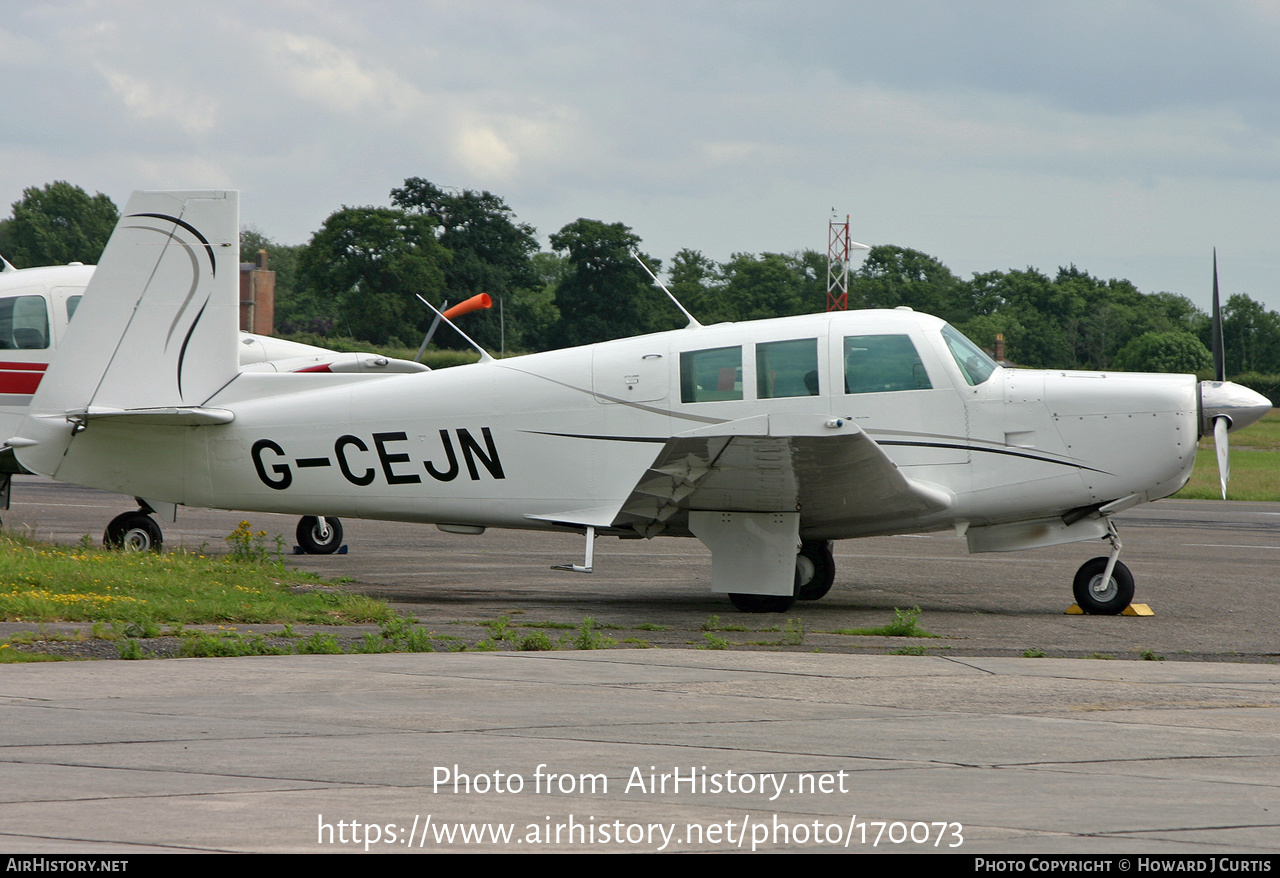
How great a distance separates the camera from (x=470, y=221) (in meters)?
70.1

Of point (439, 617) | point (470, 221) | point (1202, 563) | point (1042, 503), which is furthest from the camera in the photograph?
point (470, 221)

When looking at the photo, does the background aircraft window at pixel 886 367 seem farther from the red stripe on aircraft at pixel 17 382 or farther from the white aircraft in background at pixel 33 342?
the red stripe on aircraft at pixel 17 382

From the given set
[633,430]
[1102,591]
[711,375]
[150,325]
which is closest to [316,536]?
[150,325]

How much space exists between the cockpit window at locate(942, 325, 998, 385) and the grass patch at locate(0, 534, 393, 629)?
16.7 feet

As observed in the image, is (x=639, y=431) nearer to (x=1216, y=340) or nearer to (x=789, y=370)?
(x=789, y=370)

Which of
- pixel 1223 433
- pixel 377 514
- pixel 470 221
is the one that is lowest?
pixel 377 514

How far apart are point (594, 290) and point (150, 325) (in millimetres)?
50959

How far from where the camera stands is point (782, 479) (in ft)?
29.7

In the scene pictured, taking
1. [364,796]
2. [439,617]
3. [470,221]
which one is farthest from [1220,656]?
[470,221]

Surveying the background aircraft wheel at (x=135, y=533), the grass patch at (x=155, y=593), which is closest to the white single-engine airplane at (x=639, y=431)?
the grass patch at (x=155, y=593)

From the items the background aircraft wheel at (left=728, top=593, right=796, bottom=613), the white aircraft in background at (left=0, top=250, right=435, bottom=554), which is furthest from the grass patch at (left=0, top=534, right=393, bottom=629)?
the background aircraft wheel at (left=728, top=593, right=796, bottom=613)

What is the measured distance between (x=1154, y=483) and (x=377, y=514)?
672 cm

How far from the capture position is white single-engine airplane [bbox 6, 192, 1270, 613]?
→ 9711 mm

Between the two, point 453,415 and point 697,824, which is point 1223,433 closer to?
point 453,415
